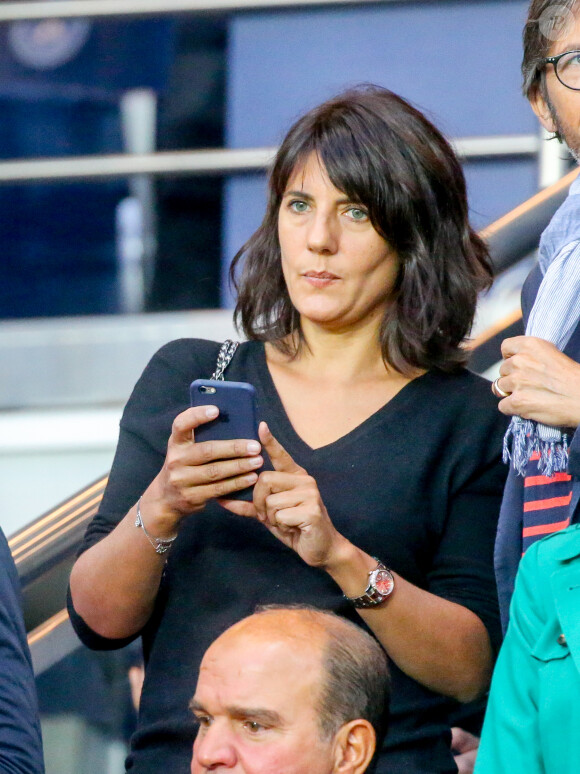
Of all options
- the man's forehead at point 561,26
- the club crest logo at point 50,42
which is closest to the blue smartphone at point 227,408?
the man's forehead at point 561,26

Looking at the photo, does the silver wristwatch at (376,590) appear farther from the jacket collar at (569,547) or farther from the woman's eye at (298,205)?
the woman's eye at (298,205)

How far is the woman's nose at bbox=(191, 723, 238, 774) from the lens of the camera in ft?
5.79

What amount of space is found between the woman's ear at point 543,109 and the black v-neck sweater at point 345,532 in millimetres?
500

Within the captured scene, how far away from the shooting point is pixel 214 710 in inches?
71.9

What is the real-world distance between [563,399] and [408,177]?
2.02 feet

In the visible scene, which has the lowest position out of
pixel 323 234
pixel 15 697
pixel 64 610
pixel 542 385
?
pixel 64 610

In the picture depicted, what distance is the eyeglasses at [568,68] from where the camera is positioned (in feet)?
6.97

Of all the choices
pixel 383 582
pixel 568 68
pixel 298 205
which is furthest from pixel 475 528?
pixel 568 68

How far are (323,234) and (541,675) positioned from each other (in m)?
0.95

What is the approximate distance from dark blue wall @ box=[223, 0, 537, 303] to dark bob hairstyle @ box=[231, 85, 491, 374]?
9.14 ft

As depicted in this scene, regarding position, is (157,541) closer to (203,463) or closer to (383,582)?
(203,463)

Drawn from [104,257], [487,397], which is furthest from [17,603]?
[104,257]

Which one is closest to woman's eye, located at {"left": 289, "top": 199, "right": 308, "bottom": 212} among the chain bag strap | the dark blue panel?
the chain bag strap

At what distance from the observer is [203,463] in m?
2.01
